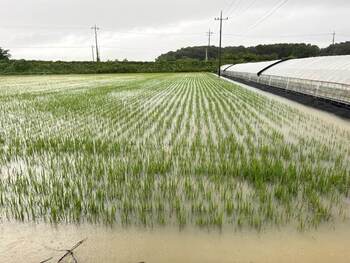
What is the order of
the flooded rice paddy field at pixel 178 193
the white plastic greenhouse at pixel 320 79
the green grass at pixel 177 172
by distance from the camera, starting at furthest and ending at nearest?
1. the white plastic greenhouse at pixel 320 79
2. the green grass at pixel 177 172
3. the flooded rice paddy field at pixel 178 193

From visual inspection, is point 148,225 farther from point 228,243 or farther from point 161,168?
point 161,168

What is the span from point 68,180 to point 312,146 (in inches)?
159

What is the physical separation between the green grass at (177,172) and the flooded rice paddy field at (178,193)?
0.06ft

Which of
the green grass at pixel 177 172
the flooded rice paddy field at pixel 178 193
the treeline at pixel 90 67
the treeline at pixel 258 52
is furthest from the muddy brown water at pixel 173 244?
the treeline at pixel 258 52

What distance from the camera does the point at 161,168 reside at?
406 centimetres

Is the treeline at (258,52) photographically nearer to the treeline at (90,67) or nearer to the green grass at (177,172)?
the treeline at (90,67)

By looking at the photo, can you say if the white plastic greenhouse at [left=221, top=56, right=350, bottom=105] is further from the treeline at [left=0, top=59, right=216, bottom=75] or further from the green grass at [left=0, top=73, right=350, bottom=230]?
the treeline at [left=0, top=59, right=216, bottom=75]

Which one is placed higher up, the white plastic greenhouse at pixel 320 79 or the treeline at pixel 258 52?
the treeline at pixel 258 52

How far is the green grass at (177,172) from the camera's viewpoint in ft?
9.57

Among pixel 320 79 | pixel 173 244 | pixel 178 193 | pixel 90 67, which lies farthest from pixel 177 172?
pixel 90 67

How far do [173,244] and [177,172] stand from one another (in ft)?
5.13

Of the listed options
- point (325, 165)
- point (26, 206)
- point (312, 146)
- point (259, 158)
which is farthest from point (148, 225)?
point (312, 146)

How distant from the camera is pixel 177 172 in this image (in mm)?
3975

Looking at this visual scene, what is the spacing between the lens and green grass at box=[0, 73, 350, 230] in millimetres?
2918
